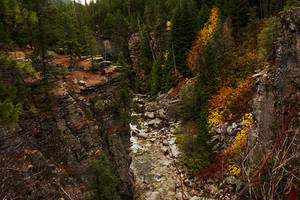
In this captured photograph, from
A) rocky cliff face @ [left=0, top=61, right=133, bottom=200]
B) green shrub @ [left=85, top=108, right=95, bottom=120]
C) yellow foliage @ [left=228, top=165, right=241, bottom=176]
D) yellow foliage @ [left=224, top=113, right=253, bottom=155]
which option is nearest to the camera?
yellow foliage @ [left=228, top=165, right=241, bottom=176]

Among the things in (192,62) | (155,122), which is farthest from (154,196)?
(192,62)

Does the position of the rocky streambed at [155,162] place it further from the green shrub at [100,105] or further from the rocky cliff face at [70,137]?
the green shrub at [100,105]

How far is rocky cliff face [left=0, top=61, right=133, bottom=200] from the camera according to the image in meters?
11.1

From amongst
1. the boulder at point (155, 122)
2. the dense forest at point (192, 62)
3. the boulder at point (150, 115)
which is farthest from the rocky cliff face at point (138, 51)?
the boulder at point (155, 122)

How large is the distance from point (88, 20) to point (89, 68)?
3168cm

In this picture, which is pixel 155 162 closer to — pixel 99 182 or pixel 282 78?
pixel 99 182

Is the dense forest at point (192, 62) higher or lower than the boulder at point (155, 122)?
higher

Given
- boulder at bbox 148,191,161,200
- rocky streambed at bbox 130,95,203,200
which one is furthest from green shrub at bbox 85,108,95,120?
boulder at bbox 148,191,161,200

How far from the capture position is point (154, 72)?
29094 mm

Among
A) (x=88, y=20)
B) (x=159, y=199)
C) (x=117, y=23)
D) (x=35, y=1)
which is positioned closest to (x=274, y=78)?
(x=159, y=199)

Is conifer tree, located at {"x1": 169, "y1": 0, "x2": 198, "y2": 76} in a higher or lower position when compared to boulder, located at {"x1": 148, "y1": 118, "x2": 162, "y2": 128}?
higher

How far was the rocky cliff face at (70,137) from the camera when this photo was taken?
1105cm

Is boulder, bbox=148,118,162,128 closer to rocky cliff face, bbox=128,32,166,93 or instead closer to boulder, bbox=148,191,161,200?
boulder, bbox=148,191,161,200

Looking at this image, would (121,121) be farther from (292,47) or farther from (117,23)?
(117,23)
